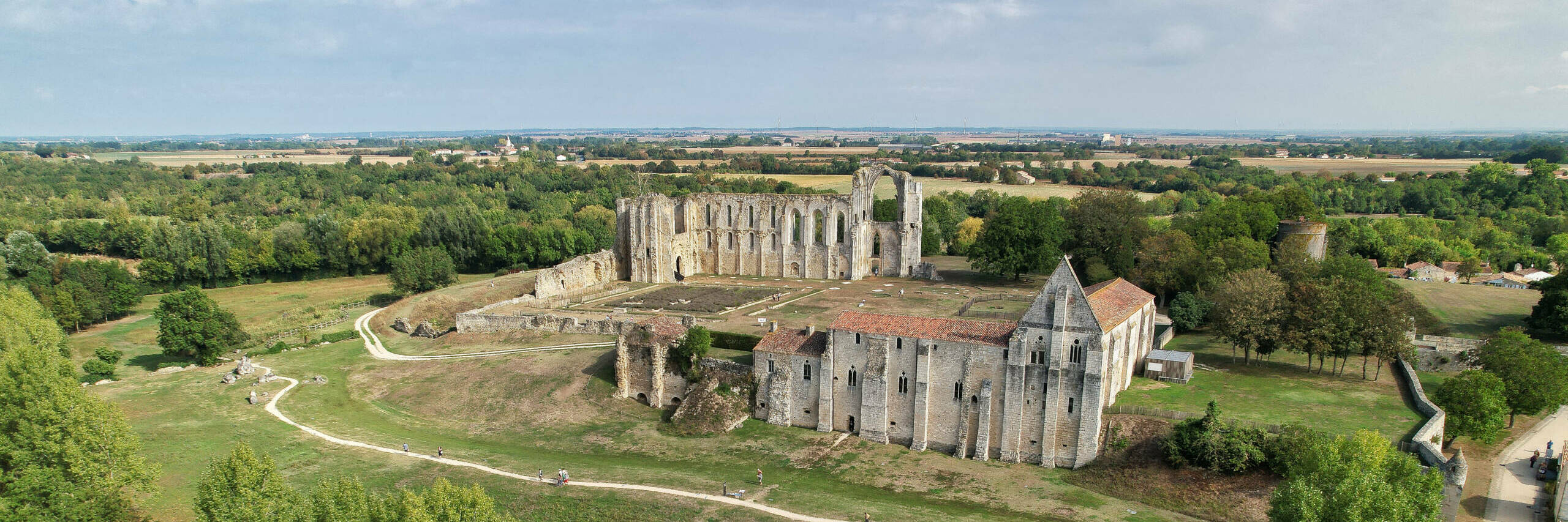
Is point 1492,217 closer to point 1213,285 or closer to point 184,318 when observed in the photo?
point 1213,285

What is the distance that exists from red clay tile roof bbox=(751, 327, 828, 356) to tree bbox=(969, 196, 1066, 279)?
2702 centimetres

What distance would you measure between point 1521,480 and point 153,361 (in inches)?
3049

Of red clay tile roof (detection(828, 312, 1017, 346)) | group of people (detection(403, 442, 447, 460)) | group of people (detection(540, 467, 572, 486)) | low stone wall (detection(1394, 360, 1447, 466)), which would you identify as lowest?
group of people (detection(403, 442, 447, 460))

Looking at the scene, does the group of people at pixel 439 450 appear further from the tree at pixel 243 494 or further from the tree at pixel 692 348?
the tree at pixel 692 348

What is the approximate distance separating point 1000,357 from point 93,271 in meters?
77.7

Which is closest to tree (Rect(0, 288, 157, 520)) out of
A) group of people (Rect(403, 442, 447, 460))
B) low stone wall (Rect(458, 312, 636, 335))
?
group of people (Rect(403, 442, 447, 460))

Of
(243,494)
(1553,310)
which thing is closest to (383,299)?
(243,494)

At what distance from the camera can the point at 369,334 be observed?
62.7m

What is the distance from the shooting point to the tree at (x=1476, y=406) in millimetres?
33812

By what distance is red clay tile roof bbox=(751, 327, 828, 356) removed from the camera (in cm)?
4394

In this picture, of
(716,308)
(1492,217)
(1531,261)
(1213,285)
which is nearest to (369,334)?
(716,308)

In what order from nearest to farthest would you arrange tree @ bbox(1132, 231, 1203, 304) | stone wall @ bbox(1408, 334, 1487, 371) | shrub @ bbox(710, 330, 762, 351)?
stone wall @ bbox(1408, 334, 1487, 371) → shrub @ bbox(710, 330, 762, 351) → tree @ bbox(1132, 231, 1203, 304)

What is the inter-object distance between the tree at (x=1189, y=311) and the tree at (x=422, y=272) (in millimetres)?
61059

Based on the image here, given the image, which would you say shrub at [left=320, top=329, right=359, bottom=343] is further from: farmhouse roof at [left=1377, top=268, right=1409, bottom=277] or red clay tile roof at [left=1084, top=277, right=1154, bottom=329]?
farmhouse roof at [left=1377, top=268, right=1409, bottom=277]
